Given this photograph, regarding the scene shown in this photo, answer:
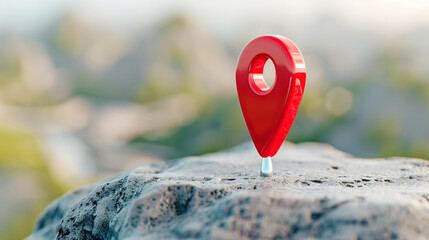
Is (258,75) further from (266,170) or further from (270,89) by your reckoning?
(266,170)

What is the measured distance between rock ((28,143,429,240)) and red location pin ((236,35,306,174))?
125mm

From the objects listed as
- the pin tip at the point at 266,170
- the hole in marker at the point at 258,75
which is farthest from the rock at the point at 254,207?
the hole in marker at the point at 258,75

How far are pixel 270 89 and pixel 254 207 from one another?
1.27 feet

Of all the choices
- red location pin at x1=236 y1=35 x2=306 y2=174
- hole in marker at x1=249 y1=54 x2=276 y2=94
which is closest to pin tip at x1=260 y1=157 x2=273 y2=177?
red location pin at x1=236 y1=35 x2=306 y2=174

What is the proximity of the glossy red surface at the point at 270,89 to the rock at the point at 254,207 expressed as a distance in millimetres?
122

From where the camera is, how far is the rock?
85cm

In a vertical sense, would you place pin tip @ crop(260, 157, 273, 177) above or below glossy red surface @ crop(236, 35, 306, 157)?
below

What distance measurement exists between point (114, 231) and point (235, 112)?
423 centimetres

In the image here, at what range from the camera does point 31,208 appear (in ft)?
12.8

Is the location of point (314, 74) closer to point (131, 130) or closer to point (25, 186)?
point (131, 130)

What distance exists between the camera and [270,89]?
1.16 metres

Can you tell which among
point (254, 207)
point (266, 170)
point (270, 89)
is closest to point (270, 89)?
point (270, 89)

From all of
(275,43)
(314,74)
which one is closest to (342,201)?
(275,43)

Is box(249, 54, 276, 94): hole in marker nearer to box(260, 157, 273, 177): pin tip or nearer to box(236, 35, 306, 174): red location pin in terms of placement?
box(236, 35, 306, 174): red location pin
